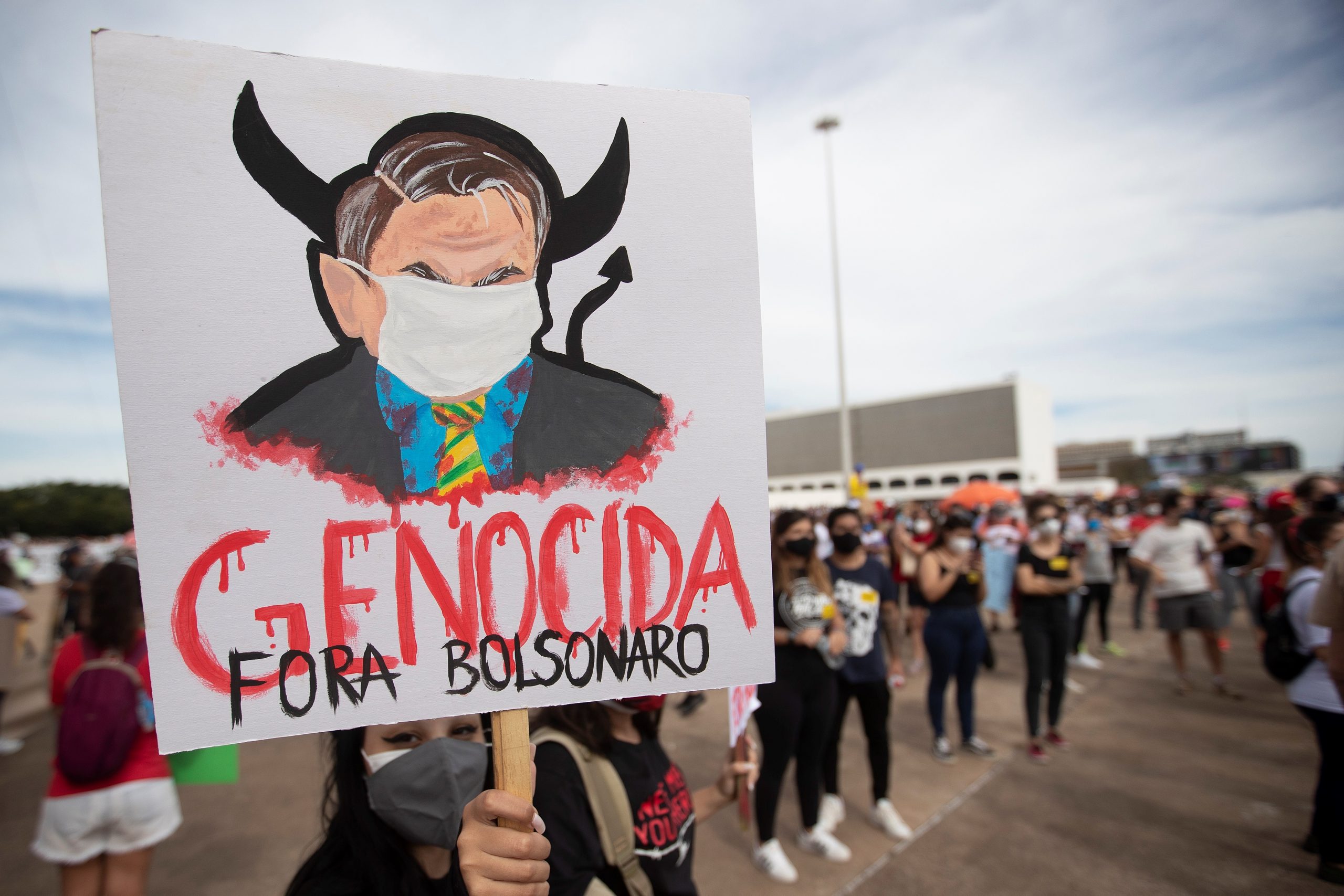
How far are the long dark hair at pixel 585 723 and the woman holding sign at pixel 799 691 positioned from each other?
1931mm

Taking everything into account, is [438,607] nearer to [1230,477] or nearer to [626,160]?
[626,160]

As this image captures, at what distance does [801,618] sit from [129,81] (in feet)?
11.2

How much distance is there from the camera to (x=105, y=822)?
2.86m

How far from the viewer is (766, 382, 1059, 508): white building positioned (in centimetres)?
6147

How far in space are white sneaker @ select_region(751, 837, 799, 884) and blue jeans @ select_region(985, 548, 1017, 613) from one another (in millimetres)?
4366

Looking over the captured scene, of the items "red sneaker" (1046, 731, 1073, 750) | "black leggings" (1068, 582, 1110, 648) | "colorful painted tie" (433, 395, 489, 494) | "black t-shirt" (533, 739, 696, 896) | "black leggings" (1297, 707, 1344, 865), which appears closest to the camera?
"colorful painted tie" (433, 395, 489, 494)

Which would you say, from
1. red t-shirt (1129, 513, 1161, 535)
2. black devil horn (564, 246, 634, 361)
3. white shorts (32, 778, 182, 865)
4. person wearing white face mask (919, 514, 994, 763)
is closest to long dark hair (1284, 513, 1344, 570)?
person wearing white face mask (919, 514, 994, 763)

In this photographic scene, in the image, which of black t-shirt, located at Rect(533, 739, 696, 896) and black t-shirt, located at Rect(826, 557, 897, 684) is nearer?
black t-shirt, located at Rect(533, 739, 696, 896)

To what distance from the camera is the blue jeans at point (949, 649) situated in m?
4.95

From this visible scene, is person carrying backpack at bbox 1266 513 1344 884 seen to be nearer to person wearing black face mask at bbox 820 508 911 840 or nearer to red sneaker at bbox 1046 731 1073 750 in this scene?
red sneaker at bbox 1046 731 1073 750

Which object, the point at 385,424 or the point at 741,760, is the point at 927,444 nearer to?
the point at 741,760

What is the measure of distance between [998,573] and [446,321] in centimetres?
742

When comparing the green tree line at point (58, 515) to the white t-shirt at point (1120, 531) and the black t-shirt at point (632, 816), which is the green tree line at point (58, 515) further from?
the black t-shirt at point (632, 816)

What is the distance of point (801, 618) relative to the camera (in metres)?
3.74
